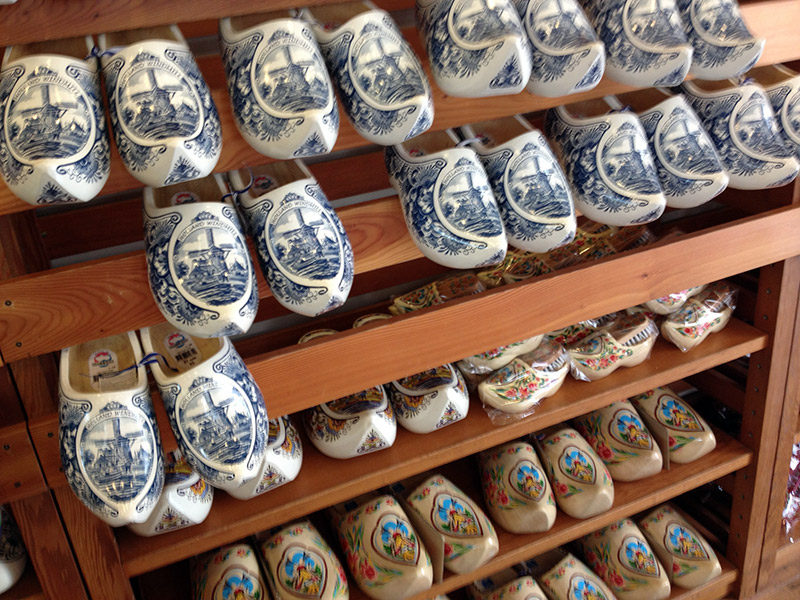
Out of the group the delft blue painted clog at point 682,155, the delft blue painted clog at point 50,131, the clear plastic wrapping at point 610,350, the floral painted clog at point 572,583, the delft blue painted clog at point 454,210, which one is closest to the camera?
the delft blue painted clog at point 50,131

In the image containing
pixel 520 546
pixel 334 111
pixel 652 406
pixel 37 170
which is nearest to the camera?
pixel 37 170

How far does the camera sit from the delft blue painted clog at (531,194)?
2.93ft

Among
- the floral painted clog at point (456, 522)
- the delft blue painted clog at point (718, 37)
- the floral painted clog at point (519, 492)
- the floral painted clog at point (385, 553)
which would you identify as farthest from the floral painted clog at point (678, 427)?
the delft blue painted clog at point (718, 37)

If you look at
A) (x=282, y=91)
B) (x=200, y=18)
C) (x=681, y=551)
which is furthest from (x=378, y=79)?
(x=681, y=551)

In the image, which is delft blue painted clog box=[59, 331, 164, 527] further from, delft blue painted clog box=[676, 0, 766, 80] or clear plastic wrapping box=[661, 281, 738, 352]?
clear plastic wrapping box=[661, 281, 738, 352]

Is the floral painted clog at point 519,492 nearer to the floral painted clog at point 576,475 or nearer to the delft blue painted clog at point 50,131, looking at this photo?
the floral painted clog at point 576,475

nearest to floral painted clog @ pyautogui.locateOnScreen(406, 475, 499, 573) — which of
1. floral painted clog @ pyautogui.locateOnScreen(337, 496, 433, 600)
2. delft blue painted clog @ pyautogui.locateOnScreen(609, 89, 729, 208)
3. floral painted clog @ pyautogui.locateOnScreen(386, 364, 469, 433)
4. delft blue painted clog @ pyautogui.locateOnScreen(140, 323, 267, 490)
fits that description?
floral painted clog @ pyautogui.locateOnScreen(337, 496, 433, 600)

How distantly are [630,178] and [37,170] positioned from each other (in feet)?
2.26

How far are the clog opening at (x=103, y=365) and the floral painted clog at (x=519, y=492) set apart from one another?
77 cm

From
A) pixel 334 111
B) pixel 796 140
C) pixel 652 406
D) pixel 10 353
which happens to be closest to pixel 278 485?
pixel 10 353

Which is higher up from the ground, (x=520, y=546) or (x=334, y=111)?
(x=334, y=111)

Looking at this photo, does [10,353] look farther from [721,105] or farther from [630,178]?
[721,105]

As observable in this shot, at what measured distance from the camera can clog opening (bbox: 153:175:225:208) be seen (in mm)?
875

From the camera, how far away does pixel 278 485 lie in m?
1.14
